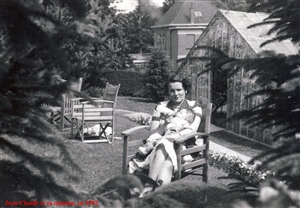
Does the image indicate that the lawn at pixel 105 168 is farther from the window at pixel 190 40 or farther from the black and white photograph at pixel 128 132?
the window at pixel 190 40

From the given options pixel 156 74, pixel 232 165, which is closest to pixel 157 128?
pixel 232 165

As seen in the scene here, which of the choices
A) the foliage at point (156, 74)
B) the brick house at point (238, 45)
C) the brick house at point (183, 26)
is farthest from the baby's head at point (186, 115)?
the brick house at point (183, 26)

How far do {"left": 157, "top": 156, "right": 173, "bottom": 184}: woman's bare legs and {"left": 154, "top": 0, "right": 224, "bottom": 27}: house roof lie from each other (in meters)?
33.3

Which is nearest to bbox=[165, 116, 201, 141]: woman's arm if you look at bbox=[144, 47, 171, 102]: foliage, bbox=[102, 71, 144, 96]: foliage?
bbox=[144, 47, 171, 102]: foliage

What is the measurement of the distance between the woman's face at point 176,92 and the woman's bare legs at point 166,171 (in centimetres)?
87

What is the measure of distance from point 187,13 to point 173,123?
35.1 metres

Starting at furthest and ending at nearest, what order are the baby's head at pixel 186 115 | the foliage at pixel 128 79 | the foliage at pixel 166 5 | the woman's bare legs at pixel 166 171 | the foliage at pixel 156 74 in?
the foliage at pixel 166 5 < the foliage at pixel 128 79 < the foliage at pixel 156 74 < the baby's head at pixel 186 115 < the woman's bare legs at pixel 166 171

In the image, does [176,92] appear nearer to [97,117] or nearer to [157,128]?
[157,128]

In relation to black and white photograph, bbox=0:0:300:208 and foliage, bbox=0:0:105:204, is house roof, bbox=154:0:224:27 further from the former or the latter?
foliage, bbox=0:0:105:204

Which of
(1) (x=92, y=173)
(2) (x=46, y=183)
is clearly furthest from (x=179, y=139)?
(2) (x=46, y=183)

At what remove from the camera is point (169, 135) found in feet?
16.4

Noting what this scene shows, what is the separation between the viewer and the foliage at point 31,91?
4.89 ft

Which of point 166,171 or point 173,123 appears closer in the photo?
point 166,171

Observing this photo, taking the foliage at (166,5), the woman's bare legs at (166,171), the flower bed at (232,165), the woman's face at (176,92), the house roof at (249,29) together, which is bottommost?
the flower bed at (232,165)
